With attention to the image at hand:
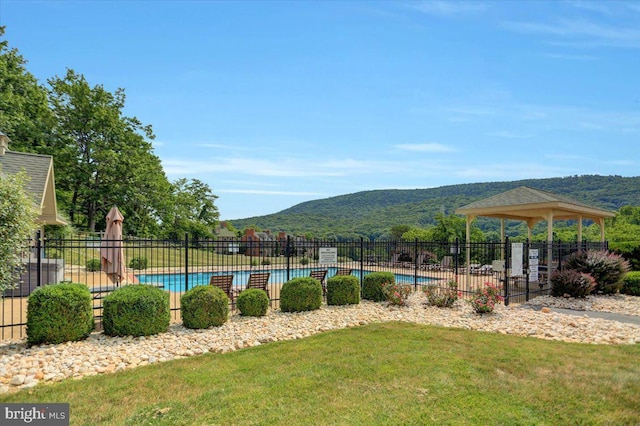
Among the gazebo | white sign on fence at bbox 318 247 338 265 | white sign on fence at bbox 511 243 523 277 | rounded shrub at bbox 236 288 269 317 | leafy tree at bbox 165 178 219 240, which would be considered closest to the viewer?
rounded shrub at bbox 236 288 269 317

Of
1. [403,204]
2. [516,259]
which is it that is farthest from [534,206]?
[403,204]

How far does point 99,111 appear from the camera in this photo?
28.4 meters

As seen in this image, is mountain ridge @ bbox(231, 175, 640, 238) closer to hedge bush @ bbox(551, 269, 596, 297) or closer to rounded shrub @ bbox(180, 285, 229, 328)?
hedge bush @ bbox(551, 269, 596, 297)

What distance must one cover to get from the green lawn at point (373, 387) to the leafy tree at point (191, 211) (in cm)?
2967

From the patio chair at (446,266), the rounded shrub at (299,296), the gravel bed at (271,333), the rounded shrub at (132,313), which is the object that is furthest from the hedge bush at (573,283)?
the rounded shrub at (132,313)

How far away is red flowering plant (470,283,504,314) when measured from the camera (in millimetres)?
9102

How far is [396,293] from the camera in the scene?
10.1 m

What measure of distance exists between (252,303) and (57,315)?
365 cm

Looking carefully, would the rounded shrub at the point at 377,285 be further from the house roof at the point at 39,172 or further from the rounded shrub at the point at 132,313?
the house roof at the point at 39,172

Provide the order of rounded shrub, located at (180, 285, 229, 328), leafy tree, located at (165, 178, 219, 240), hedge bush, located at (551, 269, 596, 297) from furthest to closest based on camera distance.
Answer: leafy tree, located at (165, 178, 219, 240)
hedge bush, located at (551, 269, 596, 297)
rounded shrub, located at (180, 285, 229, 328)

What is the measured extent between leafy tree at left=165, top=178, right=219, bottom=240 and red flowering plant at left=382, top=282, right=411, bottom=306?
26.1 m

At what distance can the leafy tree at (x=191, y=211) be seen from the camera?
36925mm

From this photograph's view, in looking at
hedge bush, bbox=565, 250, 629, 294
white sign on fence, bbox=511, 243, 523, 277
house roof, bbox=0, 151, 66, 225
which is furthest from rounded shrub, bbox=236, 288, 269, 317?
hedge bush, bbox=565, 250, 629, 294

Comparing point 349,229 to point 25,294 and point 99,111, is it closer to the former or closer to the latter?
point 99,111
